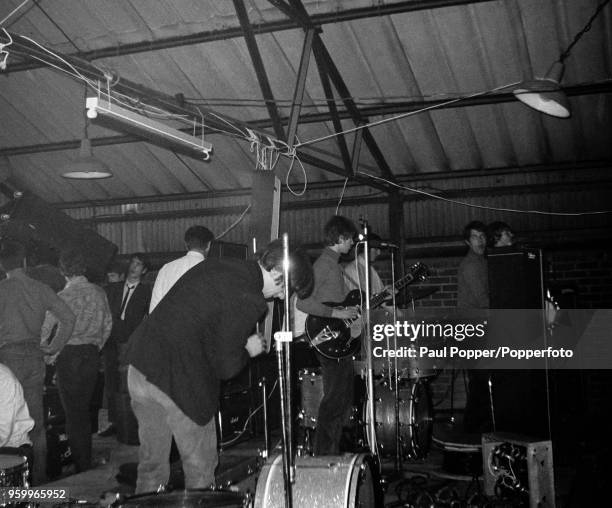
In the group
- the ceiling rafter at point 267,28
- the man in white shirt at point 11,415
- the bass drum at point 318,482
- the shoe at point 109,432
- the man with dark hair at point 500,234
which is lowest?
the shoe at point 109,432

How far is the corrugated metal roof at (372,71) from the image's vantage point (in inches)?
255

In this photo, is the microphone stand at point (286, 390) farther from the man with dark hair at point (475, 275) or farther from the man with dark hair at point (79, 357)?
the man with dark hair at point (475, 275)

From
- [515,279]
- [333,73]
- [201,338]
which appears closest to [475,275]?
[515,279]

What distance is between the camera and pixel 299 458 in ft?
11.0

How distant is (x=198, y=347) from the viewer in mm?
3225

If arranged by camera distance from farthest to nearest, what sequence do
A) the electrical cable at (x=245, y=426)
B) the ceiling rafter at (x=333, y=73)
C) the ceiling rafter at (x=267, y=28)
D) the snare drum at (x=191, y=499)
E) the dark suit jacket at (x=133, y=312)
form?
the dark suit jacket at (x=133, y=312) → the electrical cable at (x=245, y=426) → the ceiling rafter at (x=267, y=28) → the ceiling rafter at (x=333, y=73) → the snare drum at (x=191, y=499)

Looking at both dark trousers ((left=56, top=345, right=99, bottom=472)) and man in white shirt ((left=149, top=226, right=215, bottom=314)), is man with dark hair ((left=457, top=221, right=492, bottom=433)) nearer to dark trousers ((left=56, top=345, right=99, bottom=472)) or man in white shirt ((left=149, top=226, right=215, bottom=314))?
man in white shirt ((left=149, top=226, right=215, bottom=314))

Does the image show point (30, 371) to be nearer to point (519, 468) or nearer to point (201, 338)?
point (201, 338)

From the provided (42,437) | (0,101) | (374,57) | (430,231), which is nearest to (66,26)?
(0,101)

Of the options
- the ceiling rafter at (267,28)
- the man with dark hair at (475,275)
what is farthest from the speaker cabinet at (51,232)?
the man with dark hair at (475,275)

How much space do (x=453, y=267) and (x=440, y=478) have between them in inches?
151

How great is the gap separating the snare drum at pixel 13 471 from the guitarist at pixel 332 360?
2.73 metres

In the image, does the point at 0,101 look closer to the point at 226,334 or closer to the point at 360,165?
the point at 360,165

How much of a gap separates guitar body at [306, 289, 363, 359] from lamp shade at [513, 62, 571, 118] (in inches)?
79.7
